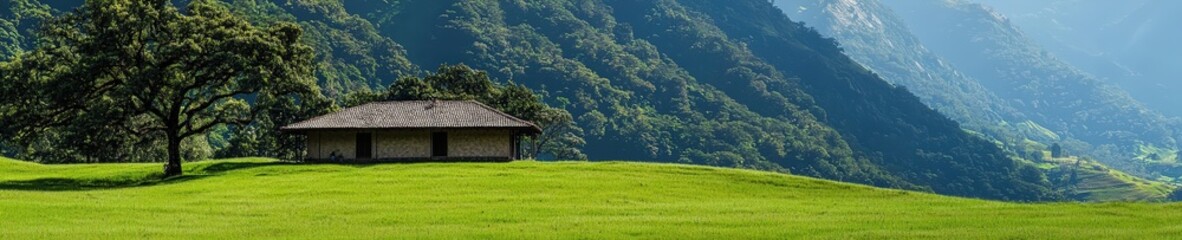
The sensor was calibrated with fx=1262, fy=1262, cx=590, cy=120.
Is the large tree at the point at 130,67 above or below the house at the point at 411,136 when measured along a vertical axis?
above

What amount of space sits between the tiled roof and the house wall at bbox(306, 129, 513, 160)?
651mm

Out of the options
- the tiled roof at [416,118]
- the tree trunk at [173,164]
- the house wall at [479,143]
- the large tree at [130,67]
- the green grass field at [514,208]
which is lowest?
the green grass field at [514,208]

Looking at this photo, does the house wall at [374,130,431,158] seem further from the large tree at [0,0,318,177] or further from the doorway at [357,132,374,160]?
the large tree at [0,0,318,177]

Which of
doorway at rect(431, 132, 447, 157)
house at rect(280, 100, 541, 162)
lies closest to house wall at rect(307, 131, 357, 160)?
house at rect(280, 100, 541, 162)

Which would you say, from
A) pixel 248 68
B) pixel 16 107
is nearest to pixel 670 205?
pixel 248 68

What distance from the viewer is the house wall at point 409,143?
71.0 metres

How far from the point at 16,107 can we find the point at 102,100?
4922 mm

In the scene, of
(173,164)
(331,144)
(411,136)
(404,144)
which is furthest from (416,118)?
(173,164)

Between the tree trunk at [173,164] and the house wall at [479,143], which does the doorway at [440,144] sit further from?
the tree trunk at [173,164]

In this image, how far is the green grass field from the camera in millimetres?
31531

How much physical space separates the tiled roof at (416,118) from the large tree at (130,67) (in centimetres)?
619

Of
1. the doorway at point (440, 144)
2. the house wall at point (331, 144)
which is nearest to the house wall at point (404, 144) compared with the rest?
the doorway at point (440, 144)

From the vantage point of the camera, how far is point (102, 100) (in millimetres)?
59312

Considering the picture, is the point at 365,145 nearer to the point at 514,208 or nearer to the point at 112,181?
the point at 112,181
